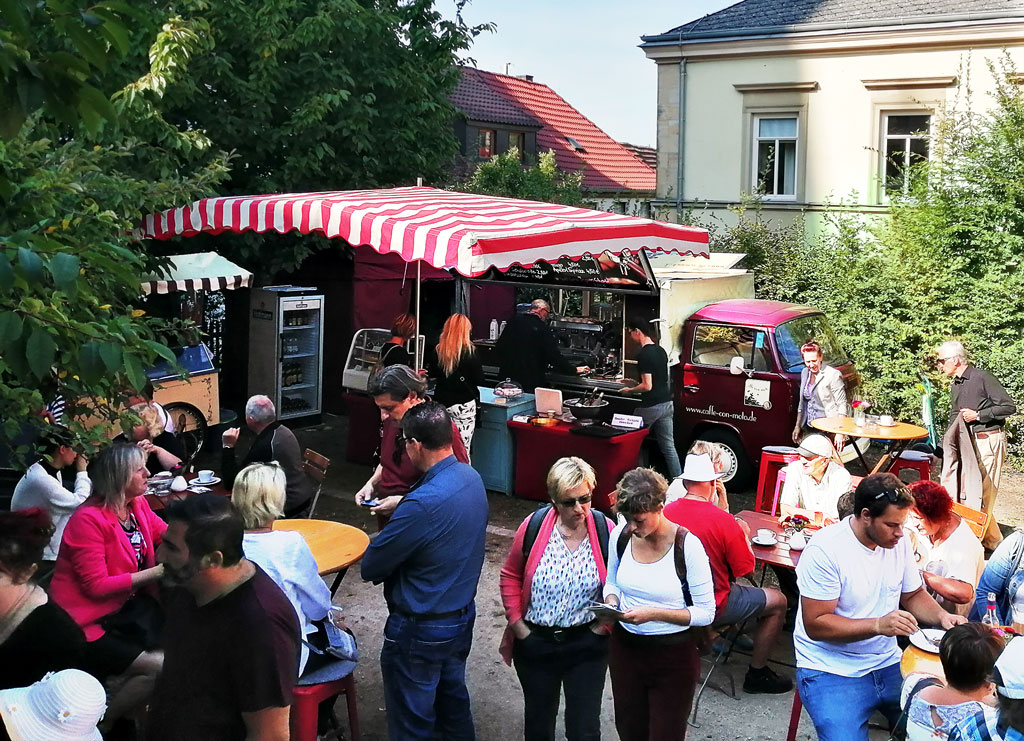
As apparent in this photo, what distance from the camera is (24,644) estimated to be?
3.53 metres

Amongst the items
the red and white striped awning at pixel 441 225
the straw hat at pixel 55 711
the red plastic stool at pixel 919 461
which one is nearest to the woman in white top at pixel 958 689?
the straw hat at pixel 55 711

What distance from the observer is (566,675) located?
15.0 ft

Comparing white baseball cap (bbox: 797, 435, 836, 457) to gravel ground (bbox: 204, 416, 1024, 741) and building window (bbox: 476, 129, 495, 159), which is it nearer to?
gravel ground (bbox: 204, 416, 1024, 741)

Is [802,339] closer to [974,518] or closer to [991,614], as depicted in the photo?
[974,518]

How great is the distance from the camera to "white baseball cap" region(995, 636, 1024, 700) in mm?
2975

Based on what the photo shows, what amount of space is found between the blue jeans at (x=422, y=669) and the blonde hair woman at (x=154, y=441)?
3806 millimetres

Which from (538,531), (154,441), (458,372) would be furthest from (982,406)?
(154,441)

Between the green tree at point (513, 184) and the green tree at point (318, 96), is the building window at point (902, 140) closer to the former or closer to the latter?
the green tree at point (513, 184)

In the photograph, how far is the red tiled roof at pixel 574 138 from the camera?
32.2 metres

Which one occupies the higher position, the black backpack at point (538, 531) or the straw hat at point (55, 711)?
the black backpack at point (538, 531)

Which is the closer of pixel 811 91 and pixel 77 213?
pixel 77 213

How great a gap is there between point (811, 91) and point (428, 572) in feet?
55.0

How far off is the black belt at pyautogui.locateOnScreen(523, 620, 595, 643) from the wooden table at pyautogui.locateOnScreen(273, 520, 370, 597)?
4.20ft

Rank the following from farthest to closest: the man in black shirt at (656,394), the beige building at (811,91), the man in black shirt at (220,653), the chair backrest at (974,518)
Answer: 1. the beige building at (811,91)
2. the man in black shirt at (656,394)
3. the chair backrest at (974,518)
4. the man in black shirt at (220,653)
